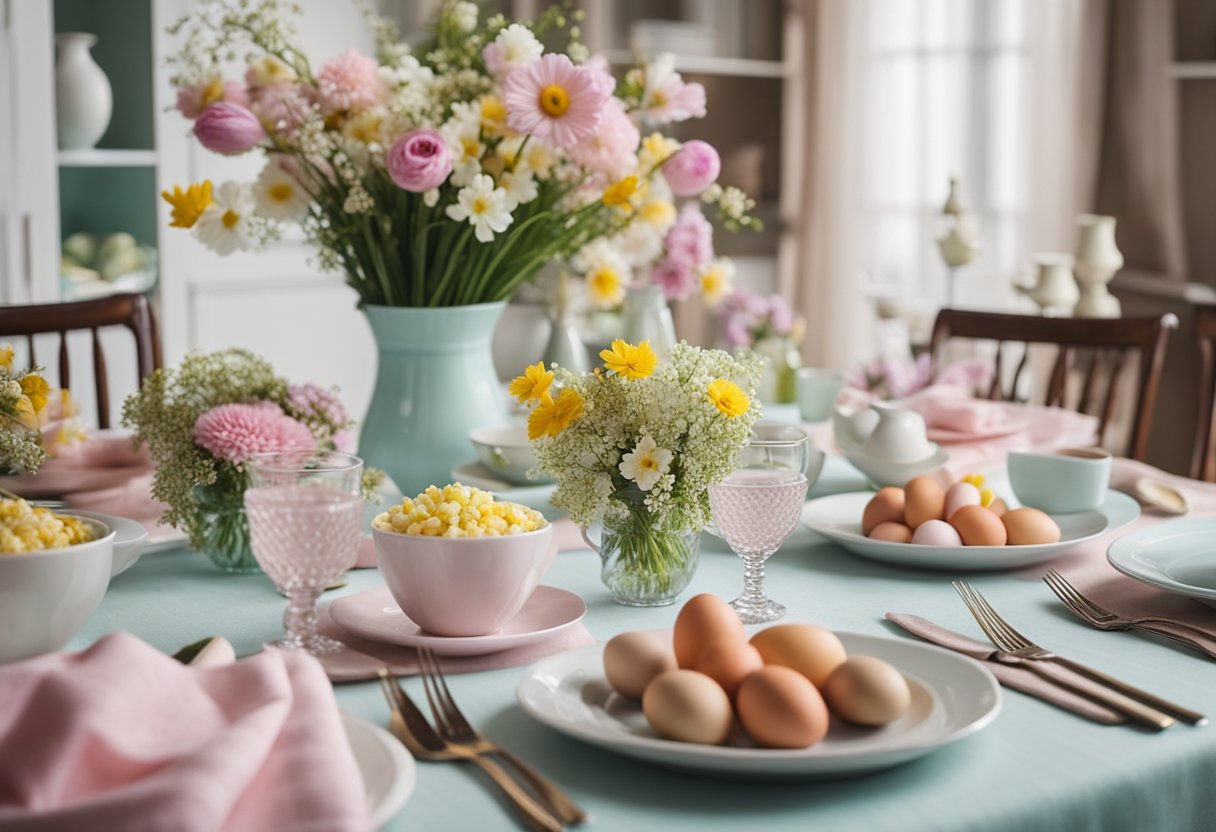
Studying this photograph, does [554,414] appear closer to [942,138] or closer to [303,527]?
[303,527]

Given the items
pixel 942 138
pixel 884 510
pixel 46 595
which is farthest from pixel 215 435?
pixel 942 138

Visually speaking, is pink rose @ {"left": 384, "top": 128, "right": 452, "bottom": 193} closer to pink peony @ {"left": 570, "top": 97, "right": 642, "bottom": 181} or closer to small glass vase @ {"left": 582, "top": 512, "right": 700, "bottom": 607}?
pink peony @ {"left": 570, "top": 97, "right": 642, "bottom": 181}

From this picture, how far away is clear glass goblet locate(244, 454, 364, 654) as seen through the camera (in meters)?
0.98

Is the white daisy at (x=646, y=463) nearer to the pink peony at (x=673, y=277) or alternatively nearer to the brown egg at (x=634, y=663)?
the brown egg at (x=634, y=663)

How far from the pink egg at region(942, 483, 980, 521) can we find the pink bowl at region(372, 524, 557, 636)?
470 millimetres

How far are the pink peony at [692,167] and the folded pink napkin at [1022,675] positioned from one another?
1.97 ft

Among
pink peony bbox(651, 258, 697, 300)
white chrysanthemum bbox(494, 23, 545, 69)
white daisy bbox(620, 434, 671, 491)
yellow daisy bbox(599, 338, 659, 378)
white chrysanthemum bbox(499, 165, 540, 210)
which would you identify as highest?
white chrysanthemum bbox(494, 23, 545, 69)

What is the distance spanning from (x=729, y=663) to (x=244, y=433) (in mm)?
575

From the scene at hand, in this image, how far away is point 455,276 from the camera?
151 centimetres

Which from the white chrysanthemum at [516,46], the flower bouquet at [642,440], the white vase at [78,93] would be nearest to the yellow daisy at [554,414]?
the flower bouquet at [642,440]

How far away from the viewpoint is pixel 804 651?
86cm

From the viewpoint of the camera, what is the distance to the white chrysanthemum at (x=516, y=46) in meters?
1.41

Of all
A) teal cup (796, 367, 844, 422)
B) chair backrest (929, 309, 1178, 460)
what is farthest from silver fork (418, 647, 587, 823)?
chair backrest (929, 309, 1178, 460)

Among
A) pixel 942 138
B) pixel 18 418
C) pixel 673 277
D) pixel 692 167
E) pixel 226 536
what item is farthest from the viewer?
pixel 942 138
